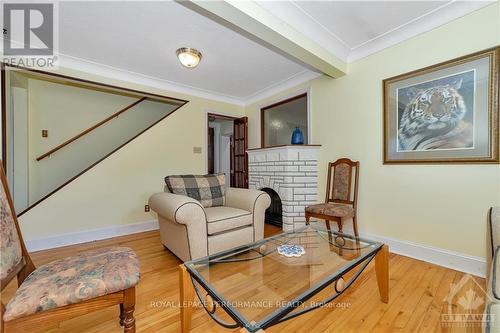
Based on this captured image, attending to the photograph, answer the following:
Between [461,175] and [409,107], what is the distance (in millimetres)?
761

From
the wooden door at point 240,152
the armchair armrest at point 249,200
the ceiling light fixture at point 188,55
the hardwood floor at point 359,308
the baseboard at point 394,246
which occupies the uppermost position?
the ceiling light fixture at point 188,55

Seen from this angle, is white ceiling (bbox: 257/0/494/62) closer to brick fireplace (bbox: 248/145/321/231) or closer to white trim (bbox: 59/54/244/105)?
brick fireplace (bbox: 248/145/321/231)

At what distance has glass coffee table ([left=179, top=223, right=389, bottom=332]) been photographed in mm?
1087

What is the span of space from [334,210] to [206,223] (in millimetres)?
1363

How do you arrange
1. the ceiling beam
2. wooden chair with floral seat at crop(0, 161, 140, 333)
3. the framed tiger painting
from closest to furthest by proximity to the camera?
wooden chair with floral seat at crop(0, 161, 140, 333) < the ceiling beam < the framed tiger painting

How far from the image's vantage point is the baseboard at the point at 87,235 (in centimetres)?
242

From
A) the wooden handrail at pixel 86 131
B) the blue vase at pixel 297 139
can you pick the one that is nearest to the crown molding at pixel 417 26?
the blue vase at pixel 297 139

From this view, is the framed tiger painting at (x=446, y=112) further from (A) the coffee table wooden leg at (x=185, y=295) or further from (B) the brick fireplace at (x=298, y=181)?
(A) the coffee table wooden leg at (x=185, y=295)

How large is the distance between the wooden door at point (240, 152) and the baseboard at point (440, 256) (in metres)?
2.48

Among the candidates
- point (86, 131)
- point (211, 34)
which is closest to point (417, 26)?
point (211, 34)

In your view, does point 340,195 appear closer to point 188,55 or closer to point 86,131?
point 188,55

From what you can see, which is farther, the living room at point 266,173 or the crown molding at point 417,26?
the crown molding at point 417,26

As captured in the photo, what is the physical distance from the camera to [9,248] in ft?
3.15

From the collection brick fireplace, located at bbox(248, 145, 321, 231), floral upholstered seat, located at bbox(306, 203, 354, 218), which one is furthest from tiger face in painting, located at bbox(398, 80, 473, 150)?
brick fireplace, located at bbox(248, 145, 321, 231)
